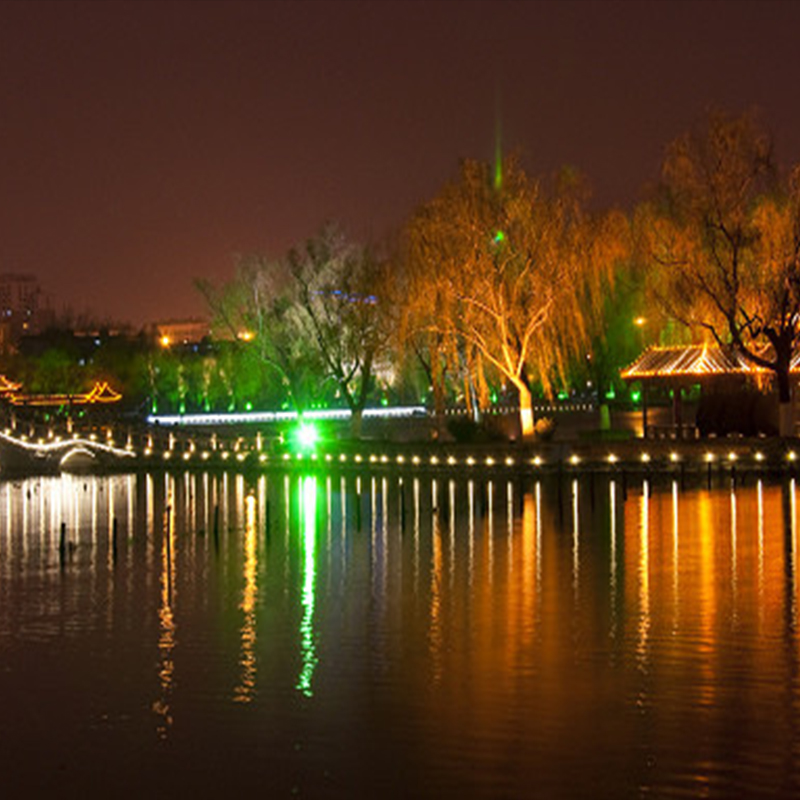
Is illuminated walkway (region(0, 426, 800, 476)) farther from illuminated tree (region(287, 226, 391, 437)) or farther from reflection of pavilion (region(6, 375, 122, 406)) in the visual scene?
reflection of pavilion (region(6, 375, 122, 406))

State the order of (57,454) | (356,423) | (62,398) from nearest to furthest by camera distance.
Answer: (356,423) → (57,454) → (62,398)

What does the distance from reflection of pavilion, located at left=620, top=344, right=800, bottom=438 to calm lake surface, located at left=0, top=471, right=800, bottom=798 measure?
14.7 meters

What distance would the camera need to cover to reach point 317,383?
3004 inches

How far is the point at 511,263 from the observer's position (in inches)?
2261

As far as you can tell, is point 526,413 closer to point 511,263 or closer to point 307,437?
point 511,263

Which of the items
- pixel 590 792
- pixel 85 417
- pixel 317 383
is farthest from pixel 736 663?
pixel 85 417

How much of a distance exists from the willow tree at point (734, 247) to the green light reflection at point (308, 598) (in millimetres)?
14601

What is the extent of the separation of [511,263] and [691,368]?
299 inches

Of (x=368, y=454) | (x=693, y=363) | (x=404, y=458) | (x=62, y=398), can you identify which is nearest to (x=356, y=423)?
(x=368, y=454)

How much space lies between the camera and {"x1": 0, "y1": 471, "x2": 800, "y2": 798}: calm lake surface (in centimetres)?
1747

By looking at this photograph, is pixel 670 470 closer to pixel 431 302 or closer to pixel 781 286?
pixel 781 286

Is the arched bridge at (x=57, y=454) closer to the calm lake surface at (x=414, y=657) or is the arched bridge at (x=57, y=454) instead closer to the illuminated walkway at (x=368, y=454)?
the illuminated walkway at (x=368, y=454)

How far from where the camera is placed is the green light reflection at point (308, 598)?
72.8 ft

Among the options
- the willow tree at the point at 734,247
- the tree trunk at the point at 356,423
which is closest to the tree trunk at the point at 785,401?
the willow tree at the point at 734,247
